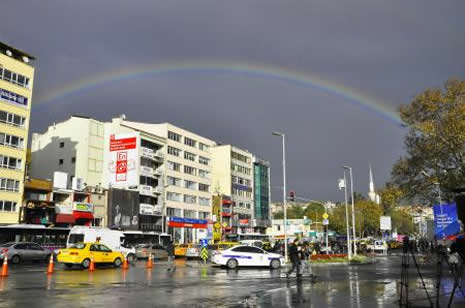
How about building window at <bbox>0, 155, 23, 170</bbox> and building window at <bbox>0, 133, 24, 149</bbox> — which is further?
building window at <bbox>0, 133, 24, 149</bbox>

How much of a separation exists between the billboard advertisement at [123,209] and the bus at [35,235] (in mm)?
15997

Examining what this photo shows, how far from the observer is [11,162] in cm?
5491

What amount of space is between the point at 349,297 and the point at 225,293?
4075 mm

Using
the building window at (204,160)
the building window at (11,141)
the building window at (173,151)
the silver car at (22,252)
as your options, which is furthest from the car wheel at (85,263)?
the building window at (204,160)

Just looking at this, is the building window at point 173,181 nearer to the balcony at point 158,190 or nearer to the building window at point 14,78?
the balcony at point 158,190

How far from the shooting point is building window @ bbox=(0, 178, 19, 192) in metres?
52.8

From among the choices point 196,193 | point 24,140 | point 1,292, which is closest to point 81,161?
point 24,140

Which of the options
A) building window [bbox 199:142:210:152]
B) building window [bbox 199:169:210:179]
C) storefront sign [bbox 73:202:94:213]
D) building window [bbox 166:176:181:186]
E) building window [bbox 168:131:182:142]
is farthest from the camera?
building window [bbox 199:142:210:152]

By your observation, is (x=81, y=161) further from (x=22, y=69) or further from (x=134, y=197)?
(x=22, y=69)

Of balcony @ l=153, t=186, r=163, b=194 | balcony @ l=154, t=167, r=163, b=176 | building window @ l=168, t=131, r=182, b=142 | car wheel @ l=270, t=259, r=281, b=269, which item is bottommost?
car wheel @ l=270, t=259, r=281, b=269

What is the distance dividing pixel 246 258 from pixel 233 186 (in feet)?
244

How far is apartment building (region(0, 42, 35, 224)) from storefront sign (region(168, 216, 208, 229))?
3205cm

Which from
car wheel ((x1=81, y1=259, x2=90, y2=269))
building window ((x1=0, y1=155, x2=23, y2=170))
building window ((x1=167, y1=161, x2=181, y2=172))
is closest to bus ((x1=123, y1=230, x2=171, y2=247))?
building window ((x1=0, y1=155, x2=23, y2=170))

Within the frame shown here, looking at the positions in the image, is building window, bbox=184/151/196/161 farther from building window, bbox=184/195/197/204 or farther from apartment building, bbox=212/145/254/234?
apartment building, bbox=212/145/254/234
